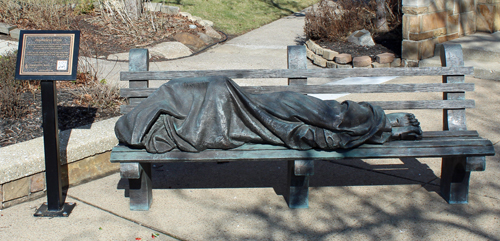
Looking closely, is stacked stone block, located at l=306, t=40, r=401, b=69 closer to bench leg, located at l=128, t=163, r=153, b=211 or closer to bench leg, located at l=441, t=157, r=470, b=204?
bench leg, located at l=441, t=157, r=470, b=204

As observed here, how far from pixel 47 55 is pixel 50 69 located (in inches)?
4.3

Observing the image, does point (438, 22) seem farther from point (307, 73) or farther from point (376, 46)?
point (307, 73)

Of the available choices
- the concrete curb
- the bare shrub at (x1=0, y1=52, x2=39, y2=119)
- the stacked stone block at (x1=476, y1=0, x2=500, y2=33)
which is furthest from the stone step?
the bare shrub at (x1=0, y1=52, x2=39, y2=119)

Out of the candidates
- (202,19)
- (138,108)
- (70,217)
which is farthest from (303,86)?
(202,19)

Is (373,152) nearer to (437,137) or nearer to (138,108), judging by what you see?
(437,137)

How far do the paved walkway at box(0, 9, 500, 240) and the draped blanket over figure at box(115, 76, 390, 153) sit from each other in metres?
0.52

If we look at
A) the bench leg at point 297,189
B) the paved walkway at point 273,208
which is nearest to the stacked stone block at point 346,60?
the paved walkway at point 273,208

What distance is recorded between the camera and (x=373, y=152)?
321 centimetres

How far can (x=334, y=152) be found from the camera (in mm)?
3213

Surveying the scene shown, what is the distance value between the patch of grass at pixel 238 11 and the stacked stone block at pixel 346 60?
309 centimetres

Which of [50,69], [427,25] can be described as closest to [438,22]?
[427,25]

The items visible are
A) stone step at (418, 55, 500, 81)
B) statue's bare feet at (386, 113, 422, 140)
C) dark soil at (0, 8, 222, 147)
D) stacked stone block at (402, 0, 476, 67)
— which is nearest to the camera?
statue's bare feet at (386, 113, 422, 140)

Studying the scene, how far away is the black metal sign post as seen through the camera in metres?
3.20

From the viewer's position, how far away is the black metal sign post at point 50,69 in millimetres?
3203
